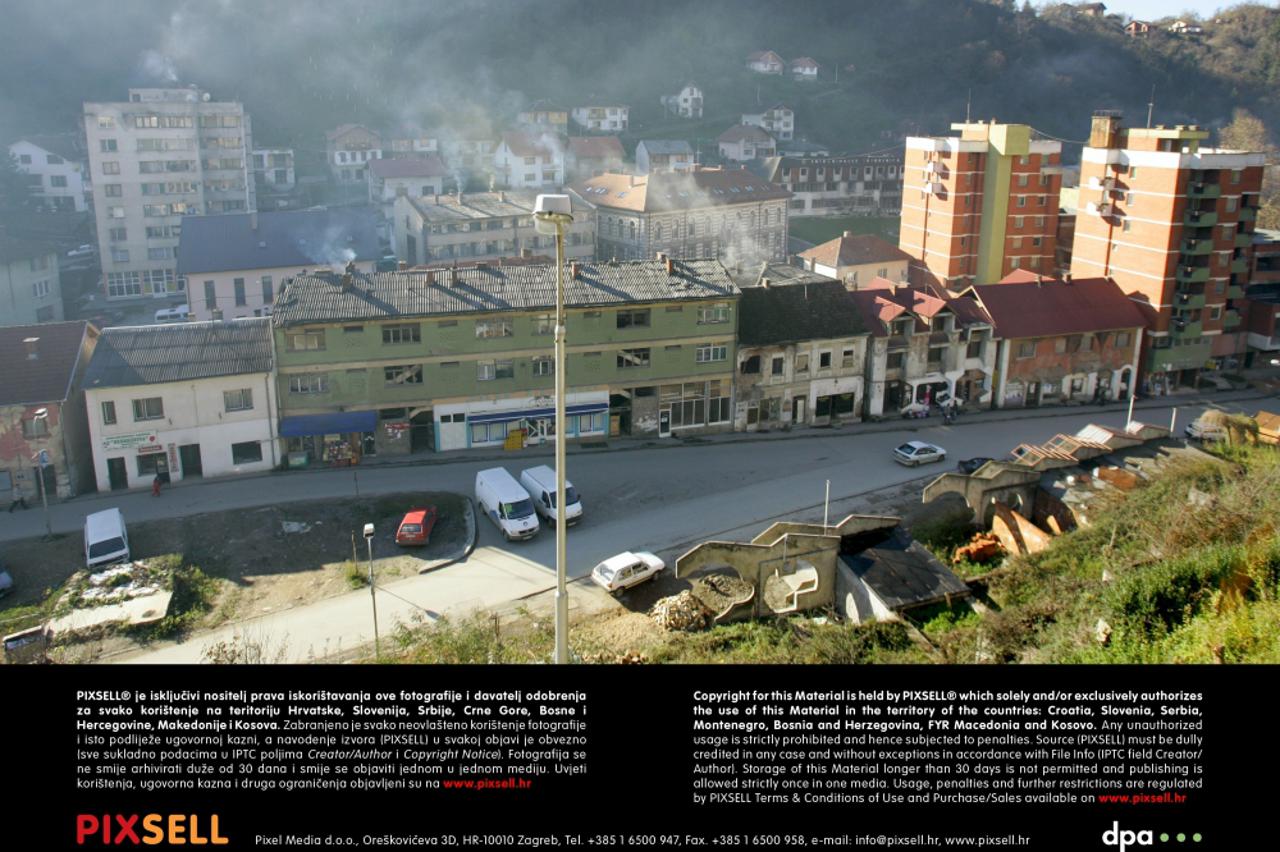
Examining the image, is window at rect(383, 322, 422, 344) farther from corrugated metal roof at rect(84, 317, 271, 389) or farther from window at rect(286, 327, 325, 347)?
corrugated metal roof at rect(84, 317, 271, 389)

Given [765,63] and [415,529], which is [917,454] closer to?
[415,529]

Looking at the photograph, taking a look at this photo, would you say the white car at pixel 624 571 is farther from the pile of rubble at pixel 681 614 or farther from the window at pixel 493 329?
the window at pixel 493 329

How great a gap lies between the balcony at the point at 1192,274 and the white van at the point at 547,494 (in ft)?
91.8

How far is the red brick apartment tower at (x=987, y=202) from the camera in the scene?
46.6 metres

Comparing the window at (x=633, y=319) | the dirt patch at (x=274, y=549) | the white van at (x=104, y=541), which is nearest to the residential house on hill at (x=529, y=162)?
the window at (x=633, y=319)

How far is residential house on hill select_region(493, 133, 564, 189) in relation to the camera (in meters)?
77.9

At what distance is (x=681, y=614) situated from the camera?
20.3 m

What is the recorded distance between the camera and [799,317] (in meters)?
33.9

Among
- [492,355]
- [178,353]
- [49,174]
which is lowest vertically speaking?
[492,355]

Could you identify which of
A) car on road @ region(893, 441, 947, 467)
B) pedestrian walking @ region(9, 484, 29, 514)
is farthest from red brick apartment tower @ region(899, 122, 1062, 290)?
pedestrian walking @ region(9, 484, 29, 514)

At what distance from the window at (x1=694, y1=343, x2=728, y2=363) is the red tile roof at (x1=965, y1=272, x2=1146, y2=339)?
11179 millimetres

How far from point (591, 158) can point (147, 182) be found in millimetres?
36279

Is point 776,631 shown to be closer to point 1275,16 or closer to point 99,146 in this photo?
point 99,146

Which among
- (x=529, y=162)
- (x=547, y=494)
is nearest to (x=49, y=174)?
(x=529, y=162)
